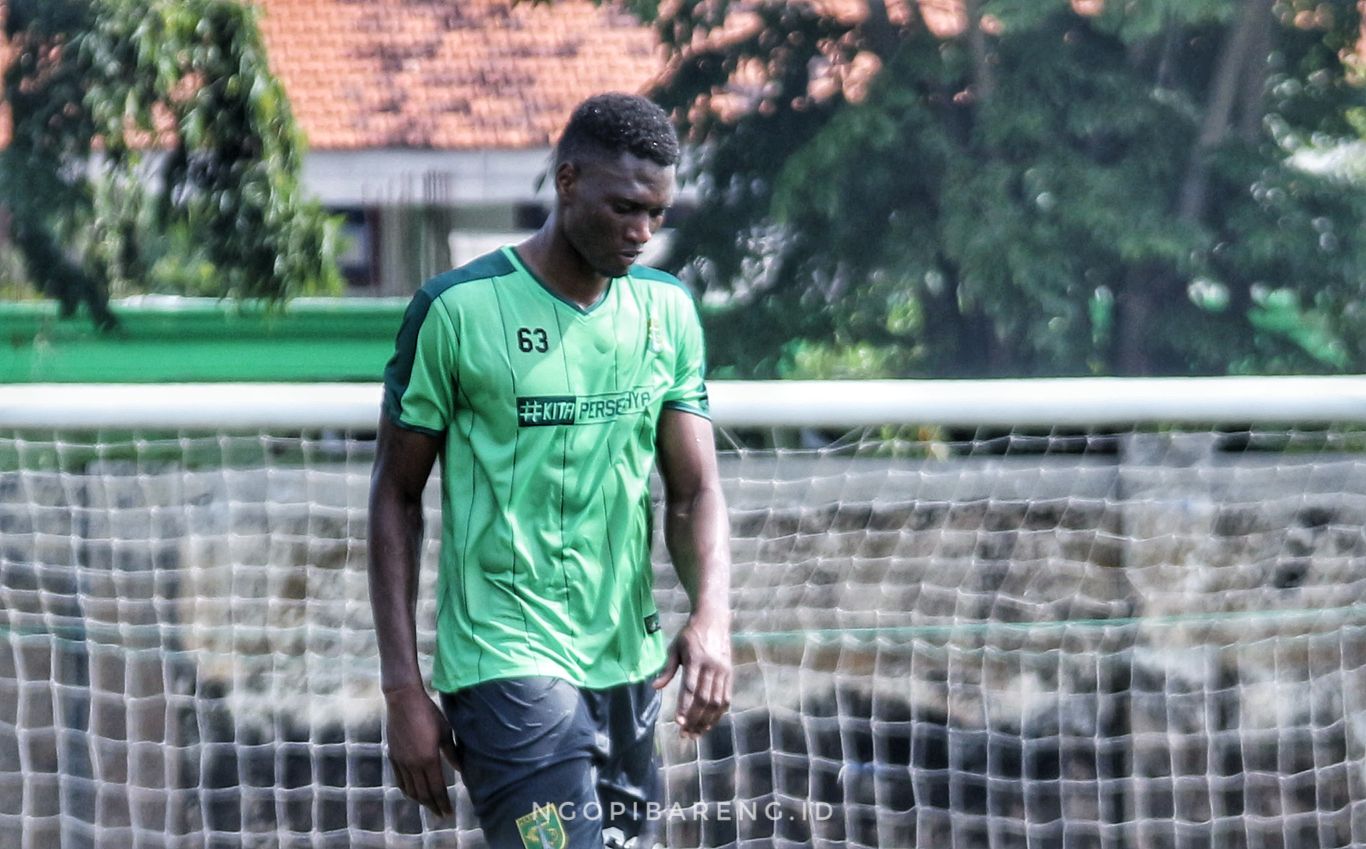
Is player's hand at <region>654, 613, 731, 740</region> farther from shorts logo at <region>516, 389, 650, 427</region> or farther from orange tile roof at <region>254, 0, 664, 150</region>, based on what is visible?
orange tile roof at <region>254, 0, 664, 150</region>

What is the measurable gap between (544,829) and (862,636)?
4.90ft

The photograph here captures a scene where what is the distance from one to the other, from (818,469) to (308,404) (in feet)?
3.57

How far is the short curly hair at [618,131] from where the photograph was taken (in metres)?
1.98

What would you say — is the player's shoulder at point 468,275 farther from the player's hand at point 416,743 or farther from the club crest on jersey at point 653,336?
the player's hand at point 416,743

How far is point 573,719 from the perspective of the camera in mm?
2016

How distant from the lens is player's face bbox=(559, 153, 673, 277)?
197 cm

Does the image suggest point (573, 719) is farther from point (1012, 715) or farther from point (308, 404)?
point (1012, 715)

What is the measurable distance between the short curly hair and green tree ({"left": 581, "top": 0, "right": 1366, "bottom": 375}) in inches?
226

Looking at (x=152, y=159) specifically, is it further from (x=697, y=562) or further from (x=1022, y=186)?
(x=697, y=562)

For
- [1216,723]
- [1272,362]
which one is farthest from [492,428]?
[1272,362]

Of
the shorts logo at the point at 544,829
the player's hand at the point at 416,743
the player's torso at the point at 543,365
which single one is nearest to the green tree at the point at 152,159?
the player's torso at the point at 543,365

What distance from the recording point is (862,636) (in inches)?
133

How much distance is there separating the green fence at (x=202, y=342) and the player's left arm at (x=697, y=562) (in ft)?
18.1

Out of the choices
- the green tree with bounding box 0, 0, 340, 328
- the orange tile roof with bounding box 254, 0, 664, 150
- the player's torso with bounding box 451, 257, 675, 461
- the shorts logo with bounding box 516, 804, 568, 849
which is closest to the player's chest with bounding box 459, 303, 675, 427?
the player's torso with bounding box 451, 257, 675, 461
